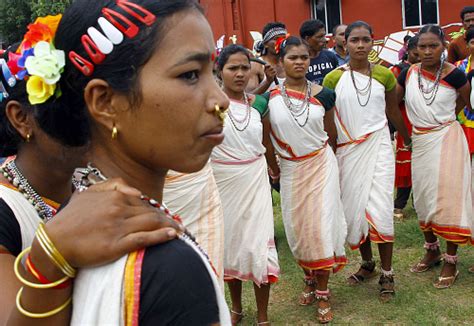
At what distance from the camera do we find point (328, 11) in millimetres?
15562

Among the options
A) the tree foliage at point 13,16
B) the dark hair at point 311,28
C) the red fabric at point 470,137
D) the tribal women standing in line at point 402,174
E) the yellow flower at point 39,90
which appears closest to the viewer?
the yellow flower at point 39,90

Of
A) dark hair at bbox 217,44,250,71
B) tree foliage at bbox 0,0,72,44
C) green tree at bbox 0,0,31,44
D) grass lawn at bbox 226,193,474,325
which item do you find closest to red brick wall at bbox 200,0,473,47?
grass lawn at bbox 226,193,474,325

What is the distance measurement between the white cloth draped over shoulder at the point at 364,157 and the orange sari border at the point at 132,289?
3.45m

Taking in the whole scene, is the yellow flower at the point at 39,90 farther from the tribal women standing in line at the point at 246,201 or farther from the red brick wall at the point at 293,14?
the red brick wall at the point at 293,14

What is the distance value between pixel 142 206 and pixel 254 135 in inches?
112

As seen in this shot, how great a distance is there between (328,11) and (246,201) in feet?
41.3

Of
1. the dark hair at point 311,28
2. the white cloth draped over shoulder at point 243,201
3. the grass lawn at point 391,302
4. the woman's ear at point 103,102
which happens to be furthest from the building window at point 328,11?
the woman's ear at point 103,102

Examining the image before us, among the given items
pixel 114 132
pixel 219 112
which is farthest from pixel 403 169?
pixel 114 132

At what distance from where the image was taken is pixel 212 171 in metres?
3.90

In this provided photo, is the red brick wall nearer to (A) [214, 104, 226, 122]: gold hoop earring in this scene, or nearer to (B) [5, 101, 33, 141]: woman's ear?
(B) [5, 101, 33, 141]: woman's ear

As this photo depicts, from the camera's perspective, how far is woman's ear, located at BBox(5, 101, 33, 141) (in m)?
1.67

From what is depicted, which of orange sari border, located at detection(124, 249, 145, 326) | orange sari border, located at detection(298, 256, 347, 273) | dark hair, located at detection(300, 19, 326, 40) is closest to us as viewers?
orange sari border, located at detection(124, 249, 145, 326)

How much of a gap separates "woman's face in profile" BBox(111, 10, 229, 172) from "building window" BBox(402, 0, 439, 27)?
47.7 feet

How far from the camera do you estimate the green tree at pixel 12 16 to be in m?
26.5
